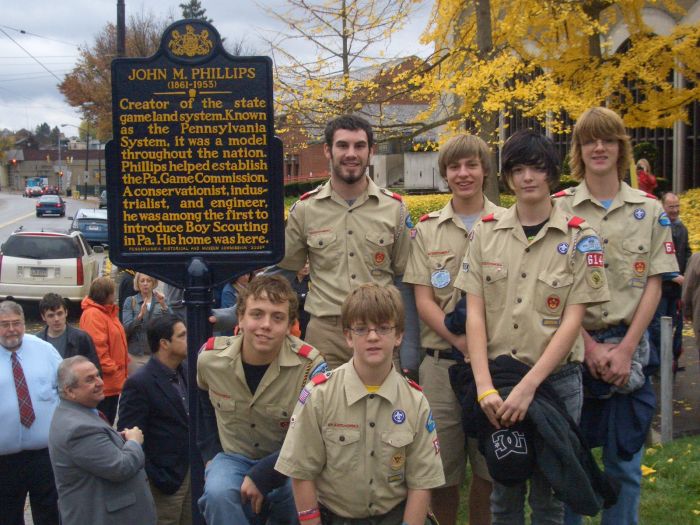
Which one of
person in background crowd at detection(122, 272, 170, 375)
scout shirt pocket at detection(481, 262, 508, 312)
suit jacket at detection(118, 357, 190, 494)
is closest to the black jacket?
scout shirt pocket at detection(481, 262, 508, 312)

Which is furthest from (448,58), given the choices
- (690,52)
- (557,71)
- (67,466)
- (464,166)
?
(67,466)

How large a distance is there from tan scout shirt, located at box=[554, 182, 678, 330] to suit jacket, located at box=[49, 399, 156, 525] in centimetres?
262

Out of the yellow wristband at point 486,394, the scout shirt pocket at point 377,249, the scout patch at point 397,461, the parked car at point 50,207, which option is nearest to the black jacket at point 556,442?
the yellow wristband at point 486,394

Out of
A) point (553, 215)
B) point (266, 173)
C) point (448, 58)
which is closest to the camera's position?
point (553, 215)

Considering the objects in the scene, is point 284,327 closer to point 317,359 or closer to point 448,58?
point 317,359

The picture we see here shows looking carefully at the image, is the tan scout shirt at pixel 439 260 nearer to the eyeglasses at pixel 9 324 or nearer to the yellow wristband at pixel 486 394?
the yellow wristband at pixel 486 394

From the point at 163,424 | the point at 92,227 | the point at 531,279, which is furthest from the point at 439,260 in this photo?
the point at 92,227

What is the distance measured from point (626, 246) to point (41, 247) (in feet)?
48.5

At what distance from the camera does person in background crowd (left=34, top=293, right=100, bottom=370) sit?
7.80 m

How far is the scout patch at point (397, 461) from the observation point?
376 centimetres

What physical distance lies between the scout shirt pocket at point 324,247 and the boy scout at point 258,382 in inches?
25.1

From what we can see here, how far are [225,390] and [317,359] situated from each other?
1.56 ft

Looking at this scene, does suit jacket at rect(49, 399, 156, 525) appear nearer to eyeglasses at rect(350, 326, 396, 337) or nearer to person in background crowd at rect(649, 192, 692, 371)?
eyeglasses at rect(350, 326, 396, 337)

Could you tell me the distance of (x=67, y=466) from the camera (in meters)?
4.73
